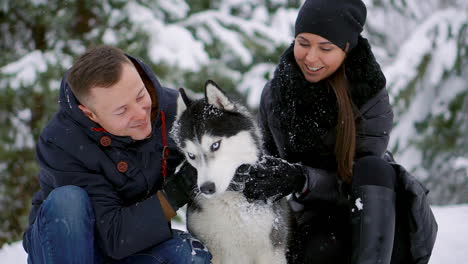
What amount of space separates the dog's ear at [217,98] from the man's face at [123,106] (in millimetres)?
316

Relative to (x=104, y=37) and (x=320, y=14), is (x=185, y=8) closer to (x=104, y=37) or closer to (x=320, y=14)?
(x=104, y=37)

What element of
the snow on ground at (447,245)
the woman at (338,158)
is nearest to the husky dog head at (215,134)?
the woman at (338,158)

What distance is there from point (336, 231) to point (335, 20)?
3.85 ft

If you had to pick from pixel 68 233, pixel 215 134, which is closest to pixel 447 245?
pixel 215 134

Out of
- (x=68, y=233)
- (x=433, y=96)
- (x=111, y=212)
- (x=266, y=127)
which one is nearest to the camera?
(x=68, y=233)

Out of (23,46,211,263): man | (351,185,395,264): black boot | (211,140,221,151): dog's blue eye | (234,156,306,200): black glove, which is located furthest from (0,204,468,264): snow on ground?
(211,140,221,151): dog's blue eye

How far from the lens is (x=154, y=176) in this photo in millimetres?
2283

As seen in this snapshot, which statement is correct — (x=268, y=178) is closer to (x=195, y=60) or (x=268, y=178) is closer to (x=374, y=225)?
(x=374, y=225)

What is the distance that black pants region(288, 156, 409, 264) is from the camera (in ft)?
7.04

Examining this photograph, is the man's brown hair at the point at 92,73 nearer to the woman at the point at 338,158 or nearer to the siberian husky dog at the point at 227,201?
the siberian husky dog at the point at 227,201

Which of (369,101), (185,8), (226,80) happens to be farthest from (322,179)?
(185,8)

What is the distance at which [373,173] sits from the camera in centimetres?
213

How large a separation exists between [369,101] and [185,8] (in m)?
3.61

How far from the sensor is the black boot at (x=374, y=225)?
2041 mm
